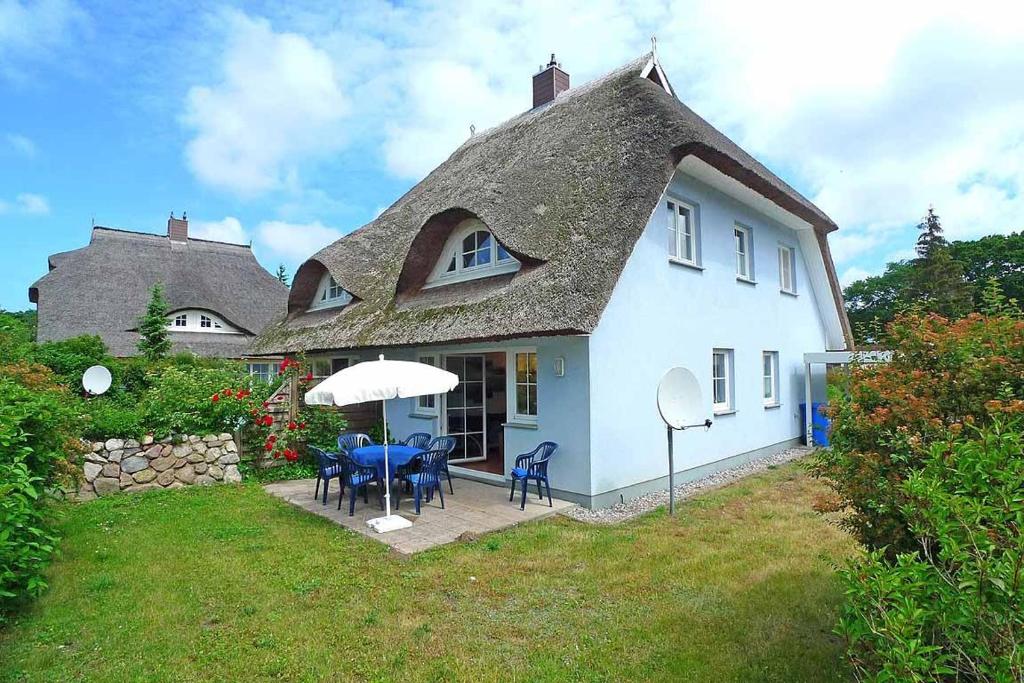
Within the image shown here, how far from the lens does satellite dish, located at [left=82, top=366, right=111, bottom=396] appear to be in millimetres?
14781

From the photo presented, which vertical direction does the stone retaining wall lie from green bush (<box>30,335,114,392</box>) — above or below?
below

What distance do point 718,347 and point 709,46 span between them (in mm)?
5214

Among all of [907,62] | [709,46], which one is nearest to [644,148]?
[709,46]

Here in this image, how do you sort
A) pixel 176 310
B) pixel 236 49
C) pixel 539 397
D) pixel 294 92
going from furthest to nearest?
pixel 176 310
pixel 294 92
pixel 539 397
pixel 236 49

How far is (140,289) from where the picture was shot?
26.7 metres

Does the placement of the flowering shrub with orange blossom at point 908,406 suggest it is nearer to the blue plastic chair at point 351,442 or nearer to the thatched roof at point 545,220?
the thatched roof at point 545,220

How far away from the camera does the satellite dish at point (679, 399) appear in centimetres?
683

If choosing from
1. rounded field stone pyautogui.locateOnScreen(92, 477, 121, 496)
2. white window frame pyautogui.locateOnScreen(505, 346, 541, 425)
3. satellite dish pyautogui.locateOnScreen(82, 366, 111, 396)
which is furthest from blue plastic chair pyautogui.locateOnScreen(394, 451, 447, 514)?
satellite dish pyautogui.locateOnScreen(82, 366, 111, 396)

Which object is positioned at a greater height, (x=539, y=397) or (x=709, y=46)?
(x=709, y=46)

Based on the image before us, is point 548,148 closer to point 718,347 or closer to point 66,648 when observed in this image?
point 718,347

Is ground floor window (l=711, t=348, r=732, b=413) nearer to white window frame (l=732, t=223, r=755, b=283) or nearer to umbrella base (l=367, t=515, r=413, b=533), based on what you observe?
white window frame (l=732, t=223, r=755, b=283)

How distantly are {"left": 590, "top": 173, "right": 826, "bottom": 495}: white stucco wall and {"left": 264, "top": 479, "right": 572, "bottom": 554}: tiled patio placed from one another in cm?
126

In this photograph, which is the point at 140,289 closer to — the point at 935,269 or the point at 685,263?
the point at 685,263

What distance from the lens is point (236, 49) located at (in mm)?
7629
